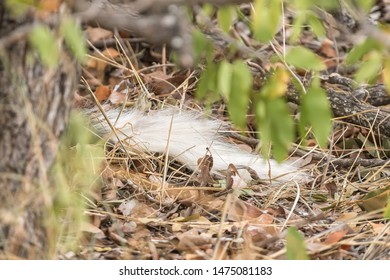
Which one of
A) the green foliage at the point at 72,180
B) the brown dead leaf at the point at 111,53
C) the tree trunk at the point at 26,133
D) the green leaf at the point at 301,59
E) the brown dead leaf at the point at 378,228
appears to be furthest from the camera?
the brown dead leaf at the point at 111,53

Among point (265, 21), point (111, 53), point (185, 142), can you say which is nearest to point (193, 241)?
point (185, 142)

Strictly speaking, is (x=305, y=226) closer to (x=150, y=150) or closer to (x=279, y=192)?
(x=279, y=192)

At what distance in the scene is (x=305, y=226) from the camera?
251 cm

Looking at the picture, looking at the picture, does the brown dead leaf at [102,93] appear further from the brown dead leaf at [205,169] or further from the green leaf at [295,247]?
the green leaf at [295,247]

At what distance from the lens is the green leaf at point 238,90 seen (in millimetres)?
1472

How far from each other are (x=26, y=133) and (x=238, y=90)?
1.91 feet

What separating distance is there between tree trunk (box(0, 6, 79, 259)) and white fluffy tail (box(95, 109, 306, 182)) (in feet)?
3.14

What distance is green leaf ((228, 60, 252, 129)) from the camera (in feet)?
4.83

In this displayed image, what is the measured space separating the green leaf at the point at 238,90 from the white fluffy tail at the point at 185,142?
132 cm

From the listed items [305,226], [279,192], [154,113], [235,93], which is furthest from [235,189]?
[235,93]

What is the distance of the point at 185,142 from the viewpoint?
2941 mm

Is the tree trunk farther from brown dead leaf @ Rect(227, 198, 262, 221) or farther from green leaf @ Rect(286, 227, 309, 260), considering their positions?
brown dead leaf @ Rect(227, 198, 262, 221)

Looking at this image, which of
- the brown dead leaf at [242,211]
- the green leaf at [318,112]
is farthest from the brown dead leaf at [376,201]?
the green leaf at [318,112]
